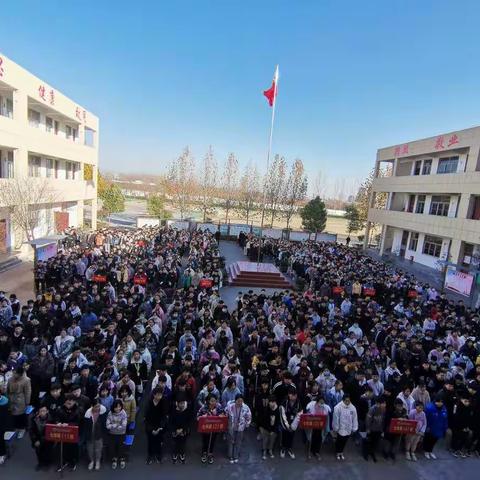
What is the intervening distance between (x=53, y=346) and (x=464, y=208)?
23.2 meters

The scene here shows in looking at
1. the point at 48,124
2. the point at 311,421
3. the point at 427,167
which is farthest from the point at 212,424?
the point at 427,167

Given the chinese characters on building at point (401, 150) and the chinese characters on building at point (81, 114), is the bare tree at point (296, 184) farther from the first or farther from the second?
the chinese characters on building at point (81, 114)

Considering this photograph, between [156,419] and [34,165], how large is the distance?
22.2m

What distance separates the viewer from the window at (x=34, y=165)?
861 inches

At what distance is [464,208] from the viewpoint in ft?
70.9

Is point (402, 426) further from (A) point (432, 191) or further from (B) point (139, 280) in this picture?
(A) point (432, 191)

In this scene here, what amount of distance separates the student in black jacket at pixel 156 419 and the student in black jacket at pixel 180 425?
0.15m

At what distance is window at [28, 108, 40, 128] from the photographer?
22.0m

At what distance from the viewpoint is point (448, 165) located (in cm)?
2466

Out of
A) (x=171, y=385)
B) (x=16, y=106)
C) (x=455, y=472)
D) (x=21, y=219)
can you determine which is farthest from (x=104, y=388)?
(x=16, y=106)

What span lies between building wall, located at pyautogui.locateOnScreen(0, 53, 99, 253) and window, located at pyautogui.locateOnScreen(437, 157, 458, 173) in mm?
26291

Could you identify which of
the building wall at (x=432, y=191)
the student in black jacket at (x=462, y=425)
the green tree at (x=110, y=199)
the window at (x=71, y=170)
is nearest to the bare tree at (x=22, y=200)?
the window at (x=71, y=170)

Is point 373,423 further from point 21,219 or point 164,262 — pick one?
point 21,219

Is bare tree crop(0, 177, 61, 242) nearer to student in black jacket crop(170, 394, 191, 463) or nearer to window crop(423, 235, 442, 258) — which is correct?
student in black jacket crop(170, 394, 191, 463)
